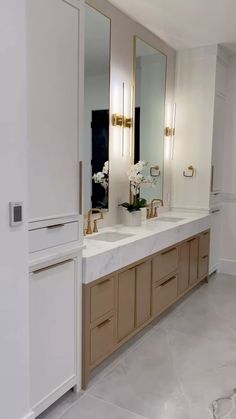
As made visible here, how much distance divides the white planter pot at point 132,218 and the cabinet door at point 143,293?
20.2 inches

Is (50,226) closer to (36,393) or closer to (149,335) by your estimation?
(36,393)

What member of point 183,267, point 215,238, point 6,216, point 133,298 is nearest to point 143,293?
point 133,298

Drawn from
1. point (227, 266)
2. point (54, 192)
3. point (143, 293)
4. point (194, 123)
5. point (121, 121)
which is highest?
point (194, 123)

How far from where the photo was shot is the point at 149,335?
9.83 ft

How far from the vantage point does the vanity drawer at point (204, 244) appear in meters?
4.02

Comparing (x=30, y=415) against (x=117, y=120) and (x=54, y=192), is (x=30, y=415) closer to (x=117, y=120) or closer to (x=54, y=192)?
(x=54, y=192)

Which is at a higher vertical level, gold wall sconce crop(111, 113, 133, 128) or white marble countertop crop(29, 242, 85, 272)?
gold wall sconce crop(111, 113, 133, 128)

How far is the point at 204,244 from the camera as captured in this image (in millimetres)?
4117

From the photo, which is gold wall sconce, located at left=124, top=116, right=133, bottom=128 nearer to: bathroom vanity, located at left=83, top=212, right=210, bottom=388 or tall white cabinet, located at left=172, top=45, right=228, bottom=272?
bathroom vanity, located at left=83, top=212, right=210, bottom=388

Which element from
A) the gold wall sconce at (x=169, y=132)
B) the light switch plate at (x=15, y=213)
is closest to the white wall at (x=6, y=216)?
the light switch plate at (x=15, y=213)

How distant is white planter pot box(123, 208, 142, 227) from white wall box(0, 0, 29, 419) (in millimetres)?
1719

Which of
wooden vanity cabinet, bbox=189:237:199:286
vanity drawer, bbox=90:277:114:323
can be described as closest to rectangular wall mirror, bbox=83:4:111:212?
vanity drawer, bbox=90:277:114:323

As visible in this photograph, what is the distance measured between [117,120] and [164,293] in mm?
1545

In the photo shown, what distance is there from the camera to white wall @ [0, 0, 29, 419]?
1500mm
